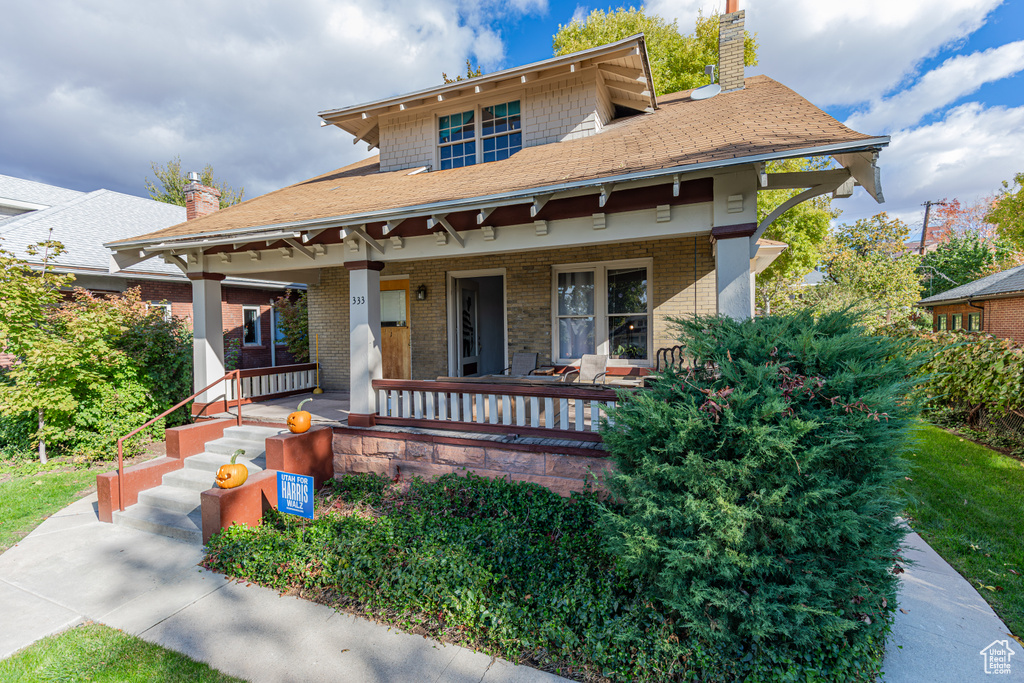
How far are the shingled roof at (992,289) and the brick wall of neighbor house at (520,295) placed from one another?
49.0 ft

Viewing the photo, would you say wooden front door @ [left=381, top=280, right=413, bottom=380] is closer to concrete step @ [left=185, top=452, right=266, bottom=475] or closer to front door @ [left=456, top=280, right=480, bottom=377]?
front door @ [left=456, top=280, right=480, bottom=377]

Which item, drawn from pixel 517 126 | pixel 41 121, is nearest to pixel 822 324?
pixel 517 126

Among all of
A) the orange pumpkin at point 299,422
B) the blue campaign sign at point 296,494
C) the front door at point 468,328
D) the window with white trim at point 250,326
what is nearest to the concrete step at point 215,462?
the orange pumpkin at point 299,422

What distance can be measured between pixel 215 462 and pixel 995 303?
24772 mm

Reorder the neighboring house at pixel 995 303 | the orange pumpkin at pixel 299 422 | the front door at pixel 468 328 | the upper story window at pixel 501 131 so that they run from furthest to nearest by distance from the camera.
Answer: the neighboring house at pixel 995 303, the front door at pixel 468 328, the upper story window at pixel 501 131, the orange pumpkin at pixel 299 422

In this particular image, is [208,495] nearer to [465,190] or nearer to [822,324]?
[465,190]

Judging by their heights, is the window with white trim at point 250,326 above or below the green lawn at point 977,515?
above

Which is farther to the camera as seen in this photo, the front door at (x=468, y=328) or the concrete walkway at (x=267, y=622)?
the front door at (x=468, y=328)

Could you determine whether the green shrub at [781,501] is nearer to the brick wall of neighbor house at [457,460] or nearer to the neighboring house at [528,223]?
the brick wall of neighbor house at [457,460]

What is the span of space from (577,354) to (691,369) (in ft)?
16.9

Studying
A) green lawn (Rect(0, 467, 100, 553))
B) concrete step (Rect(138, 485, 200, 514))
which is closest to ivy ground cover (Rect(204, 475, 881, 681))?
concrete step (Rect(138, 485, 200, 514))

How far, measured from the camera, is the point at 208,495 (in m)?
4.54

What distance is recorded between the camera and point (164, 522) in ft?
16.5

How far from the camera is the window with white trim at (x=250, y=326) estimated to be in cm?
1462
